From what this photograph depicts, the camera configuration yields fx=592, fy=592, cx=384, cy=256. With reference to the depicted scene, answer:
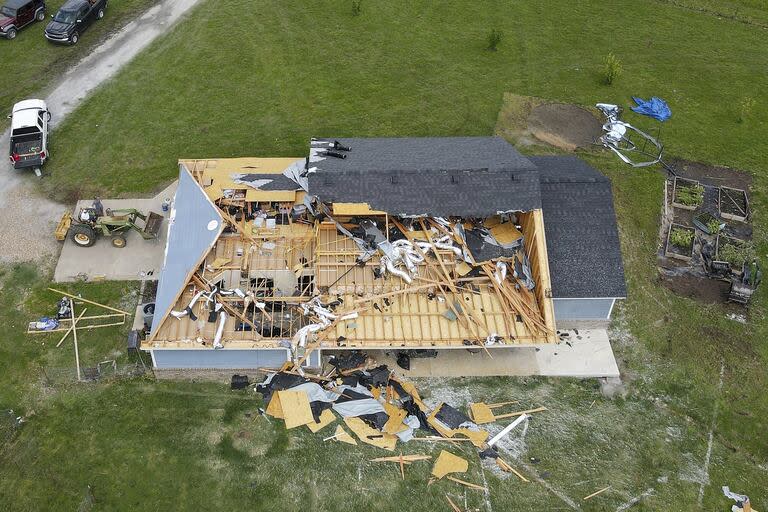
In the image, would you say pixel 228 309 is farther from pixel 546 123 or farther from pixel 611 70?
pixel 611 70

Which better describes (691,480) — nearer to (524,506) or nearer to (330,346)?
(524,506)

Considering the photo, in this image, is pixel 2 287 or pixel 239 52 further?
pixel 239 52

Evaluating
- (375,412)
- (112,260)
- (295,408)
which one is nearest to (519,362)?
(375,412)

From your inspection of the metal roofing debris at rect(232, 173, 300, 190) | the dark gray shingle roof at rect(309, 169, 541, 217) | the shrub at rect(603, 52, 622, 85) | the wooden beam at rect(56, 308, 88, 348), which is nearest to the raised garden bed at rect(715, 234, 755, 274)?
the dark gray shingle roof at rect(309, 169, 541, 217)

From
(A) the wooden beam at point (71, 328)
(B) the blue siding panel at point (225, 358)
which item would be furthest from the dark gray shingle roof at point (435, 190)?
(A) the wooden beam at point (71, 328)

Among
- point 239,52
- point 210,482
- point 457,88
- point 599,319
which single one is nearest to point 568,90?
point 457,88

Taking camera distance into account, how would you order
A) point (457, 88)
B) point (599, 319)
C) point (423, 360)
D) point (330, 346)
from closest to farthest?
point (330, 346)
point (423, 360)
point (599, 319)
point (457, 88)

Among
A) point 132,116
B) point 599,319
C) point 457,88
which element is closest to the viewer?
point 599,319
